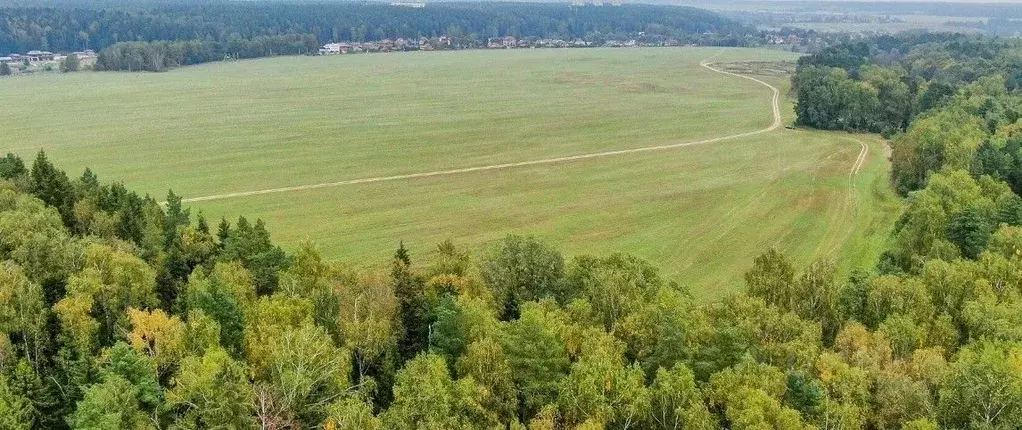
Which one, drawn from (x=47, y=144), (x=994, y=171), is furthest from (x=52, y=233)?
(x=994, y=171)

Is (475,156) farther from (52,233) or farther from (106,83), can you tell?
(106,83)

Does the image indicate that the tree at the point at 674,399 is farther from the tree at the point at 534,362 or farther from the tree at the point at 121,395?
the tree at the point at 121,395

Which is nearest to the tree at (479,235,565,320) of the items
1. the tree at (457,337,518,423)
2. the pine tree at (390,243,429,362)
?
the pine tree at (390,243,429,362)

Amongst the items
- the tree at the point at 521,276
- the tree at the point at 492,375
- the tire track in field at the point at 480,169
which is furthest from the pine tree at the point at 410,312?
the tire track in field at the point at 480,169

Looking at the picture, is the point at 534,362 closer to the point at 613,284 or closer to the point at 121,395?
the point at 613,284

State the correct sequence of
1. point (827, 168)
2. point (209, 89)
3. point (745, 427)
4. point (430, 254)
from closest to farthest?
point (745, 427), point (430, 254), point (827, 168), point (209, 89)

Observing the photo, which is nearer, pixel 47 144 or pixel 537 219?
pixel 537 219
